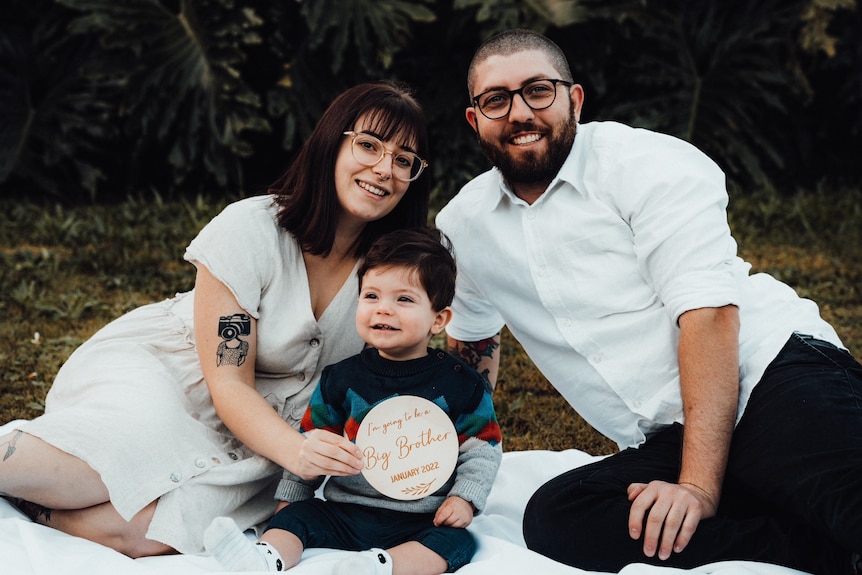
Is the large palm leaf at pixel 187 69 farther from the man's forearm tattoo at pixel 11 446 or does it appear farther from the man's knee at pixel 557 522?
the man's knee at pixel 557 522

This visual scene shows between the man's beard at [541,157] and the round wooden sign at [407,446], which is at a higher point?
the man's beard at [541,157]

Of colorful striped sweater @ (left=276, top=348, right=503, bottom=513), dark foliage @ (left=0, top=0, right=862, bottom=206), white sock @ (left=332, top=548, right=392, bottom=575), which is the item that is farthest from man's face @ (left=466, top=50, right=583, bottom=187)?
dark foliage @ (left=0, top=0, right=862, bottom=206)

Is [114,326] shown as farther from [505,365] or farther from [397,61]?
[397,61]

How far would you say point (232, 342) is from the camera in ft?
9.48

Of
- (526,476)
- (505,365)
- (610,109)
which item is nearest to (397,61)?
(610,109)

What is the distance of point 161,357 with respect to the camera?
307 centimetres

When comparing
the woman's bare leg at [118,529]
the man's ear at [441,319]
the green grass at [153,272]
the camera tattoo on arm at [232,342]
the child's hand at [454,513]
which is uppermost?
the man's ear at [441,319]

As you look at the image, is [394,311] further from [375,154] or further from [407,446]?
[375,154]

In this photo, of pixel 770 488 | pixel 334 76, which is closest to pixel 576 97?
pixel 770 488

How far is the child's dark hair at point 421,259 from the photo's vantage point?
282cm

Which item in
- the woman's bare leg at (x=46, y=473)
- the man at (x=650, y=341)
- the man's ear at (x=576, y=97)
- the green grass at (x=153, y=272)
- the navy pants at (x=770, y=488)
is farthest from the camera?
the green grass at (x=153, y=272)

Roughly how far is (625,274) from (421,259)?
1.97 feet

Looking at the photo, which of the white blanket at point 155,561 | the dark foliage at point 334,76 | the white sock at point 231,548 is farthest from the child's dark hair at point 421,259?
the dark foliage at point 334,76

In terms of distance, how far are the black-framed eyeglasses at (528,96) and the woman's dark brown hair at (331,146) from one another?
0.23m
